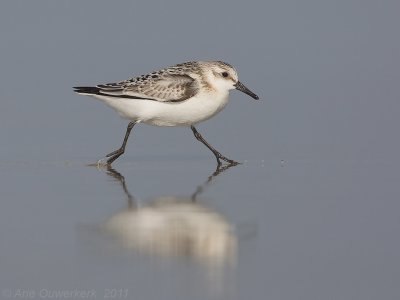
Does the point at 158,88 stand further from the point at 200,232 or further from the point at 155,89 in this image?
the point at 200,232

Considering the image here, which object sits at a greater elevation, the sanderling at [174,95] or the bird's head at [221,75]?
the bird's head at [221,75]

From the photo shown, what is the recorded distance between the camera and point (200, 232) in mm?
9859

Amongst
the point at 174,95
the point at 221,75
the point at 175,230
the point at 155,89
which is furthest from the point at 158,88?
the point at 175,230

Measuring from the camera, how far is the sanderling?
49.1 feet

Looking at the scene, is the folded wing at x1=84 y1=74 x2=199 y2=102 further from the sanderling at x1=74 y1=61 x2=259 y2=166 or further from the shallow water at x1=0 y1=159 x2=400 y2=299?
the shallow water at x1=0 y1=159 x2=400 y2=299

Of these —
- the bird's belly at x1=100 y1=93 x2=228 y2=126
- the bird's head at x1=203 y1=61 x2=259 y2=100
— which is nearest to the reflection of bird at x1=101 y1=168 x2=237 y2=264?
the bird's belly at x1=100 y1=93 x2=228 y2=126

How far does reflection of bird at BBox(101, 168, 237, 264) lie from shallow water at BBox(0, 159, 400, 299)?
11 mm

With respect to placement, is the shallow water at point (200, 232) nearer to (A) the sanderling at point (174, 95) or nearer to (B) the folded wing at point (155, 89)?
(A) the sanderling at point (174, 95)

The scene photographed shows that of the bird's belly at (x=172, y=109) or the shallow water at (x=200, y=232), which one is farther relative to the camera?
the bird's belly at (x=172, y=109)

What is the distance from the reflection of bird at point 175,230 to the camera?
9008 mm

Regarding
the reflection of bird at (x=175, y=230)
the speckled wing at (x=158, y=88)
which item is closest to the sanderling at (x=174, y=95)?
the speckled wing at (x=158, y=88)

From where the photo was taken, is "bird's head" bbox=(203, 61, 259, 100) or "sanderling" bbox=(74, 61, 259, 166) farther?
"bird's head" bbox=(203, 61, 259, 100)

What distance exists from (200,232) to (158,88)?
18.3ft

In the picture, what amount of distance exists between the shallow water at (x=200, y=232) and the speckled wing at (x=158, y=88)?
118 cm
